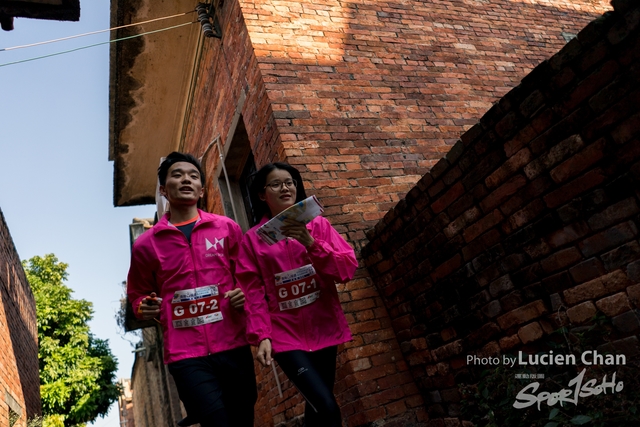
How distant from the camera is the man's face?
97.3 inches

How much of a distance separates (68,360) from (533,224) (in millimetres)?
15126

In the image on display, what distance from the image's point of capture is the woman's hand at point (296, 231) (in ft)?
7.11

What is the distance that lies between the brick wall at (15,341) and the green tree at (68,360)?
3.83 m

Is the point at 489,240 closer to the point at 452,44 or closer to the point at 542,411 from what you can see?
the point at 542,411

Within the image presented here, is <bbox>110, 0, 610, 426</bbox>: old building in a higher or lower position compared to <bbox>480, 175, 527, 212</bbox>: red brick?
higher

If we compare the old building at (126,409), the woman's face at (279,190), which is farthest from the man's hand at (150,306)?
the old building at (126,409)

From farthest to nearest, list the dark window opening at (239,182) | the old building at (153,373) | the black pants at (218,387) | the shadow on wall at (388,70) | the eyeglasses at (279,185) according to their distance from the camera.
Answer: the old building at (153,373), the dark window opening at (239,182), the shadow on wall at (388,70), the eyeglasses at (279,185), the black pants at (218,387)

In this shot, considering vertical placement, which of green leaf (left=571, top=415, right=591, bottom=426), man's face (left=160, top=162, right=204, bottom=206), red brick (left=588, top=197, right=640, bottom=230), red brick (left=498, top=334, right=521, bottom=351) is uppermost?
man's face (left=160, top=162, right=204, bottom=206)

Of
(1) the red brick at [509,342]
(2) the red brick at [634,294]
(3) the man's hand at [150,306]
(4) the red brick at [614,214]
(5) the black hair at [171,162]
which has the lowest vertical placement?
(1) the red brick at [509,342]

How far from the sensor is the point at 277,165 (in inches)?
103

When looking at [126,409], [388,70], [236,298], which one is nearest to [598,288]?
[236,298]

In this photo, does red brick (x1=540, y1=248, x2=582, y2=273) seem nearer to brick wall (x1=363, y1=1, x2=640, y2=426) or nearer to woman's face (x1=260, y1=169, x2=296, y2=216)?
brick wall (x1=363, y1=1, x2=640, y2=426)

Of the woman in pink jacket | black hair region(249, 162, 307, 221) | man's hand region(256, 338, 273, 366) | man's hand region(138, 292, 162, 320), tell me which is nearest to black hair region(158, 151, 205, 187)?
black hair region(249, 162, 307, 221)

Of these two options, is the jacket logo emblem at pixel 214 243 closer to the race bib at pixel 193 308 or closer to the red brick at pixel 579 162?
the race bib at pixel 193 308
